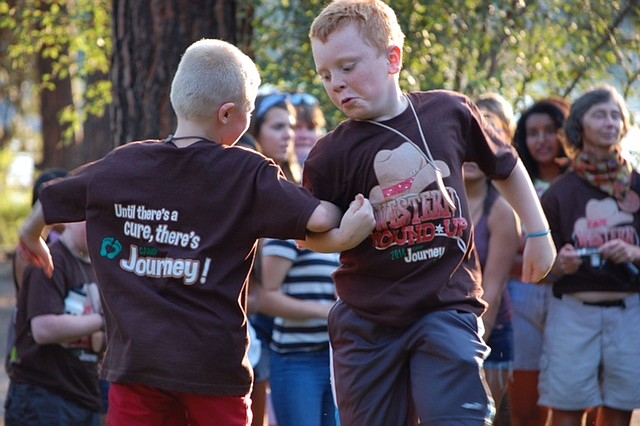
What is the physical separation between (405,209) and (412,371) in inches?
21.9

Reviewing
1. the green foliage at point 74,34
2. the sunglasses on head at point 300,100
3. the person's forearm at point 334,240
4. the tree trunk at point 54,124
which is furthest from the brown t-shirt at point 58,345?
the tree trunk at point 54,124

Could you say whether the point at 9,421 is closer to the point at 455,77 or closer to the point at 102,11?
the point at 455,77

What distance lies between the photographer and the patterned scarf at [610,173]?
595cm

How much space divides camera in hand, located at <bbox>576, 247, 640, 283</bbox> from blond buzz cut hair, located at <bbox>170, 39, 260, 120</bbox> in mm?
2580

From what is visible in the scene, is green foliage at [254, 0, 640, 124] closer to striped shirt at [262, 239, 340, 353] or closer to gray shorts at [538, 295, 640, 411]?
striped shirt at [262, 239, 340, 353]

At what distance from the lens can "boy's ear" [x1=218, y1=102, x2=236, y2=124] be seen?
12.8ft

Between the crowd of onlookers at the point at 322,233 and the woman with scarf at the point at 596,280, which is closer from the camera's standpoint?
the crowd of onlookers at the point at 322,233

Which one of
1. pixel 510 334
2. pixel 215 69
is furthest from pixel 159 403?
pixel 510 334

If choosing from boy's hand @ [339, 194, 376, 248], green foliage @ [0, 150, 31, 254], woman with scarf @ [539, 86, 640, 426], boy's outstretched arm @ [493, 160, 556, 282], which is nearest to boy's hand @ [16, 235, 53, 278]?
boy's hand @ [339, 194, 376, 248]

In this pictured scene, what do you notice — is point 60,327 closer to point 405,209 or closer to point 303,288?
point 303,288

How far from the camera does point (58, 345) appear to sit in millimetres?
5445

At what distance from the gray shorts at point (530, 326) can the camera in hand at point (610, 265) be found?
60 centimetres

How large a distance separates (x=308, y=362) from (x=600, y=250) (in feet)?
5.33

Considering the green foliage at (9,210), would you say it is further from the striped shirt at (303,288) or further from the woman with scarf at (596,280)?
the woman with scarf at (596,280)
